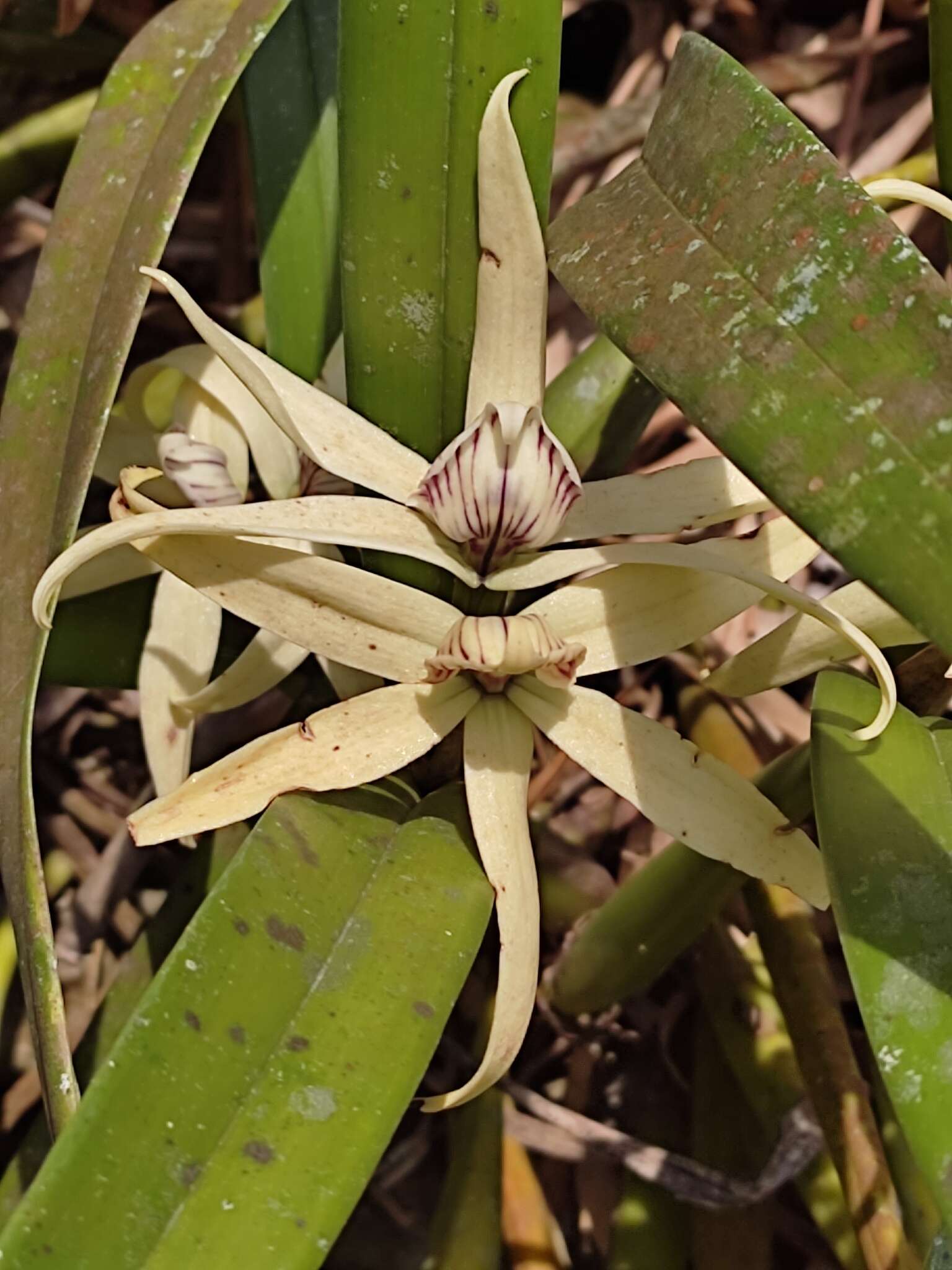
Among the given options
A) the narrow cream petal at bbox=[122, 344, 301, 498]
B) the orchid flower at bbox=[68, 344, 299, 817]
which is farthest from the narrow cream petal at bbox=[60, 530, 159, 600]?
the narrow cream petal at bbox=[122, 344, 301, 498]

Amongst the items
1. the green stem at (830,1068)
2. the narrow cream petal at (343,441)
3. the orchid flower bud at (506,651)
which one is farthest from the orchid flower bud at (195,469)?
the green stem at (830,1068)

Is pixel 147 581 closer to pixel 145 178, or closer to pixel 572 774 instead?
pixel 145 178

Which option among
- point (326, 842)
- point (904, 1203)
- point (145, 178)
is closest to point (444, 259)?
point (145, 178)

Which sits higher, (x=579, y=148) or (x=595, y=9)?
(x=595, y=9)

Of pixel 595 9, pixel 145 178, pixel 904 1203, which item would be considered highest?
pixel 595 9

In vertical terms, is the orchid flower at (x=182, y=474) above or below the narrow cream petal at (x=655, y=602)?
above

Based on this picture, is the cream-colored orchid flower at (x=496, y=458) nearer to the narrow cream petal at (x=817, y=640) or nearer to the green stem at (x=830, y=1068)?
the narrow cream petal at (x=817, y=640)

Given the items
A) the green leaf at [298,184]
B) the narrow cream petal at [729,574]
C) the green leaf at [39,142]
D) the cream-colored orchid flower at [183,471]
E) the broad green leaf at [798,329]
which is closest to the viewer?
the broad green leaf at [798,329]

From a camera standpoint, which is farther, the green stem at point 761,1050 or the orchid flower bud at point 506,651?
the green stem at point 761,1050
